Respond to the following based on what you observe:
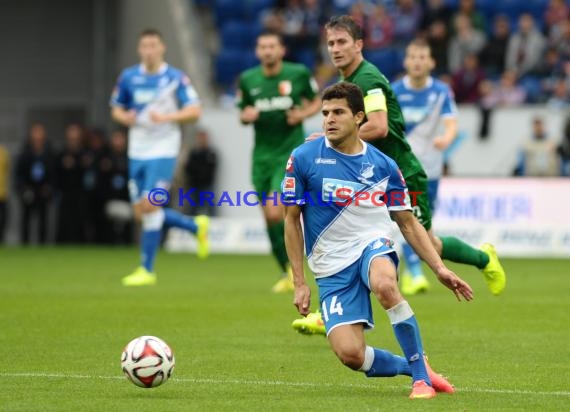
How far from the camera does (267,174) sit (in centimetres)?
1369

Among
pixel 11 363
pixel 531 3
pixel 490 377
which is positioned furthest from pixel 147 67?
pixel 531 3

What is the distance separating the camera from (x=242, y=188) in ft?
80.6

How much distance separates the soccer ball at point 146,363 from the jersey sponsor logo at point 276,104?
6.50m

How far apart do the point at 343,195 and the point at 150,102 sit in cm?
785

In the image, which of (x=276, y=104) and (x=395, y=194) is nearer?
(x=395, y=194)

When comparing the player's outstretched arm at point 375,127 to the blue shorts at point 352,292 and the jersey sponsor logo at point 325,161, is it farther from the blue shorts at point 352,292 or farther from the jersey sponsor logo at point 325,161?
the blue shorts at point 352,292

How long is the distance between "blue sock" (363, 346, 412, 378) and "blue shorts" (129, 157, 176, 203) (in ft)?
25.3

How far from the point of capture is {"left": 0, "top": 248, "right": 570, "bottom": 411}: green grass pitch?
7.29 meters

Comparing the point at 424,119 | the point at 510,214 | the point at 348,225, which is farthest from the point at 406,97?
the point at 510,214

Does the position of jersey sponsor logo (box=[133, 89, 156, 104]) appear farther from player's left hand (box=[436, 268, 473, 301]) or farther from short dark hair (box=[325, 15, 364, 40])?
player's left hand (box=[436, 268, 473, 301])

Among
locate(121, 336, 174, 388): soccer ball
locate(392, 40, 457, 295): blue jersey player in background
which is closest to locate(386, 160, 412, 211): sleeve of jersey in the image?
locate(121, 336, 174, 388): soccer ball

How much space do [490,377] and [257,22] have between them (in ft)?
60.9

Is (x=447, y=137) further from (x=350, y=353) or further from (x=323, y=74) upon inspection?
(x=323, y=74)

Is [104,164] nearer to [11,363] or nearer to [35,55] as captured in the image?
[35,55]
